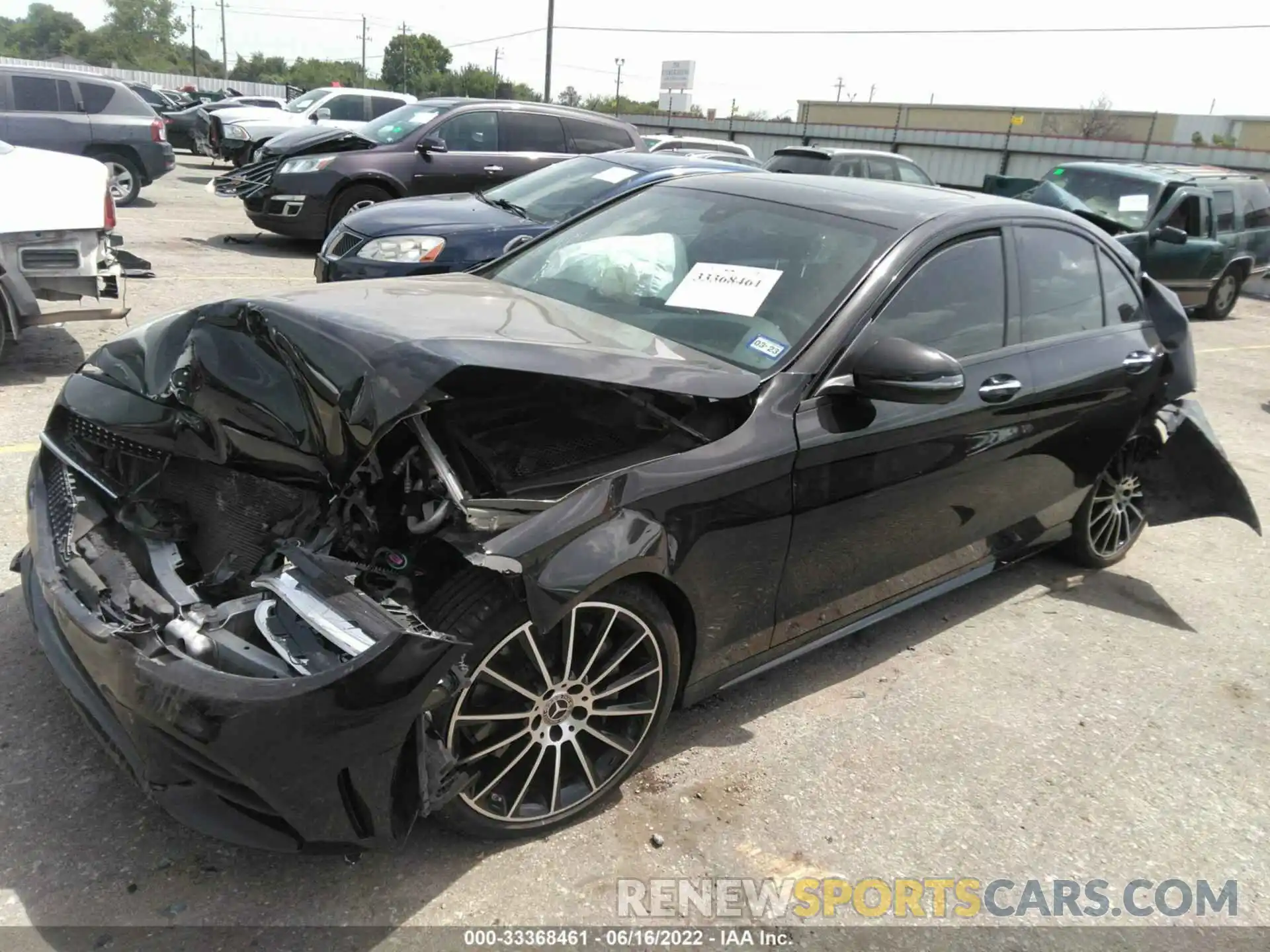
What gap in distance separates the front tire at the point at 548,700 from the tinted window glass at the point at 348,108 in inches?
684

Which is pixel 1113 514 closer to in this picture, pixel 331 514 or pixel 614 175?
pixel 331 514

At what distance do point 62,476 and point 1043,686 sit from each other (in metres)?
3.54

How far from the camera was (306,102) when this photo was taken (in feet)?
62.1

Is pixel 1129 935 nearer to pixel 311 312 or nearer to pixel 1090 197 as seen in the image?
pixel 311 312

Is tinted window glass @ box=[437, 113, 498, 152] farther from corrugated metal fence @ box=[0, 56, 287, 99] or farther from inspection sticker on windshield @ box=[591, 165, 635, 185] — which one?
corrugated metal fence @ box=[0, 56, 287, 99]

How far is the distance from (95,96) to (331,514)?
42.0 feet

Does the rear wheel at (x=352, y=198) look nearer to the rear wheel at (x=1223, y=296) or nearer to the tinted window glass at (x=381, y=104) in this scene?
the tinted window glass at (x=381, y=104)

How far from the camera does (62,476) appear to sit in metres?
2.83

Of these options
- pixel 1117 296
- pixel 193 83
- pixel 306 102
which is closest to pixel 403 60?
pixel 193 83

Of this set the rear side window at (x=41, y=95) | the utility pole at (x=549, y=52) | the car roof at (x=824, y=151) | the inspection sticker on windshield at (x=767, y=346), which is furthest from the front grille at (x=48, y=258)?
the utility pole at (x=549, y=52)

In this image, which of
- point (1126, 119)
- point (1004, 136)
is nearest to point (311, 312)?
point (1004, 136)

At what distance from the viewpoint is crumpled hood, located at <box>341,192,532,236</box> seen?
270 inches

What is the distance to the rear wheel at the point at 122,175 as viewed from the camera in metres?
12.6

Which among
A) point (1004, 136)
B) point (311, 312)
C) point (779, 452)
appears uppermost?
point (1004, 136)
